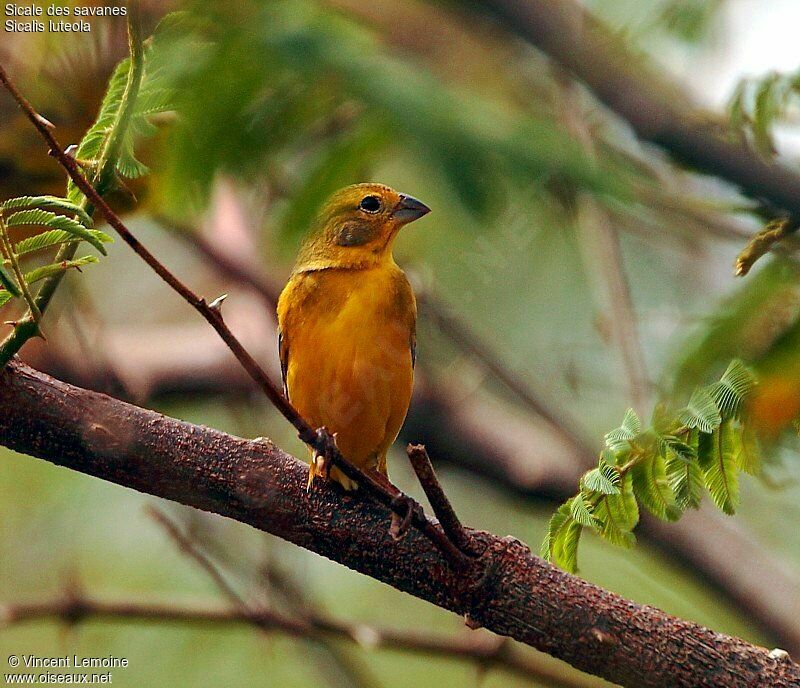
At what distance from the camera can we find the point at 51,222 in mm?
2104

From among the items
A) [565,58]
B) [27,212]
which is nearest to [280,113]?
[565,58]

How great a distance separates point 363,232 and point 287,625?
1710mm

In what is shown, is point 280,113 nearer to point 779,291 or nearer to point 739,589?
point 779,291

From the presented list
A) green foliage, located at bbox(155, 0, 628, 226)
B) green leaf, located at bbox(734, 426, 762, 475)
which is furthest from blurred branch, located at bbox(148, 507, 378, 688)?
green foliage, located at bbox(155, 0, 628, 226)

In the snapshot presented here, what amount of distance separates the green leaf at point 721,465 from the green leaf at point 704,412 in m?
0.05

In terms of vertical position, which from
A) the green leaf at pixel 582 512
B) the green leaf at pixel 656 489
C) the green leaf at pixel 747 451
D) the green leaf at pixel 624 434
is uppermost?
the green leaf at pixel 747 451

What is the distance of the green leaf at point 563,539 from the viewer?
8.54ft

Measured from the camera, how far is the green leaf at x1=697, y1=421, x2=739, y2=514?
93.3 inches

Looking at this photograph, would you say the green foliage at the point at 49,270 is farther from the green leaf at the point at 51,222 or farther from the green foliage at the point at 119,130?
the green foliage at the point at 119,130

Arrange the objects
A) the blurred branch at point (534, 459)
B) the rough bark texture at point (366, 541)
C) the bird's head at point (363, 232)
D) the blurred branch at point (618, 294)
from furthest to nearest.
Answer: the blurred branch at point (534, 459) < the blurred branch at point (618, 294) < the bird's head at point (363, 232) < the rough bark texture at point (366, 541)

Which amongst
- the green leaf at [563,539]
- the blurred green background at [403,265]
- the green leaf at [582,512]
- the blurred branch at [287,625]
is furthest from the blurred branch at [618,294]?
the green leaf at [582,512]

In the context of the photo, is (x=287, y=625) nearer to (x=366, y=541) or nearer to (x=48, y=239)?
(x=366, y=541)

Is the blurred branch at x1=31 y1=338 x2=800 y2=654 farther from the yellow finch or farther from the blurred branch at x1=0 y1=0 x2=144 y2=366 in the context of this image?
the blurred branch at x1=0 y1=0 x2=144 y2=366

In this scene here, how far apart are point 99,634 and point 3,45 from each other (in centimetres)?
358
